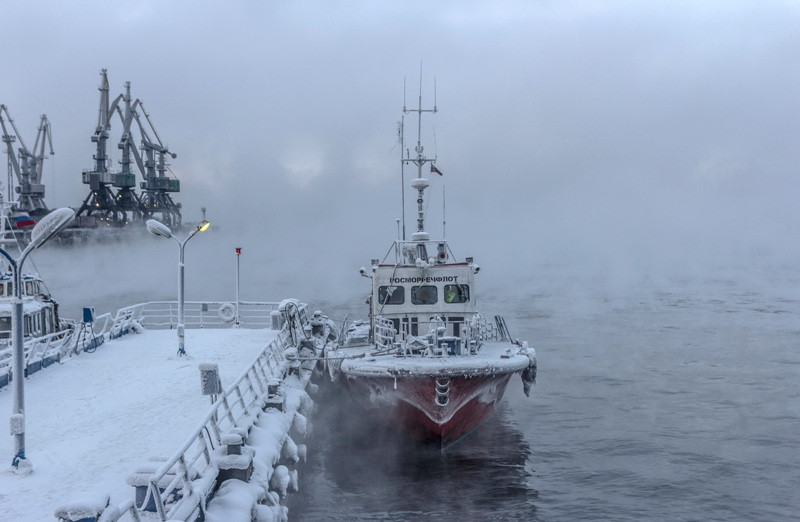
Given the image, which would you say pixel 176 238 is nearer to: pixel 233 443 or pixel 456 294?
pixel 456 294

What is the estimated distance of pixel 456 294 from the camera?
79.3 ft

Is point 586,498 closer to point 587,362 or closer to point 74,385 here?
point 74,385

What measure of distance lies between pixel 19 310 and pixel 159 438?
3436 mm

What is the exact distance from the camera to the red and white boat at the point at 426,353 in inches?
762

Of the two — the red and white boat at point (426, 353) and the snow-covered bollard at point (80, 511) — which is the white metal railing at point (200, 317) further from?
the snow-covered bollard at point (80, 511)

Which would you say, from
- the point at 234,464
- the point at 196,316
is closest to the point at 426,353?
the point at 234,464

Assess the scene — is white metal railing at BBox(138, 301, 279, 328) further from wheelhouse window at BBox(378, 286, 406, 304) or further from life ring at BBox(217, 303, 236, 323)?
wheelhouse window at BBox(378, 286, 406, 304)

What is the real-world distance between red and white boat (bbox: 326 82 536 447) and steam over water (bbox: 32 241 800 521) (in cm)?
128

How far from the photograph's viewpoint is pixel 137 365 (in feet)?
67.2

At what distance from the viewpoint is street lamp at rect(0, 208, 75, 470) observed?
33.7 ft

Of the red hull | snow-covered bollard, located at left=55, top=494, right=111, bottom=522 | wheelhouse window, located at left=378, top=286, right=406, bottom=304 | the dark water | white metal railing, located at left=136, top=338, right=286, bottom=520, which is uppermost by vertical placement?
wheelhouse window, located at left=378, top=286, right=406, bottom=304

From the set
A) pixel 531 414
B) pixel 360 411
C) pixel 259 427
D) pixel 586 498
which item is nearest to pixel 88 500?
pixel 259 427

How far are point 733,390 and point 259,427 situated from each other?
2167 cm

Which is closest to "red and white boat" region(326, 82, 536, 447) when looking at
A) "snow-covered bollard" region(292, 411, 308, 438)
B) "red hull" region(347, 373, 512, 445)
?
"red hull" region(347, 373, 512, 445)
